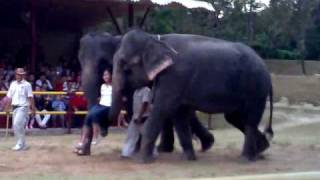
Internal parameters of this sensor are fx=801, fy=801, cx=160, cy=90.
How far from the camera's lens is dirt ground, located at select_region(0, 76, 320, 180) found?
37.4ft

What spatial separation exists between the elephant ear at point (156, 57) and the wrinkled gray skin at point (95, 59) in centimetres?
130

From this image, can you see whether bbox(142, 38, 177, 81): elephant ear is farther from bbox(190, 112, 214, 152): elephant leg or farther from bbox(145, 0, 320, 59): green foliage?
bbox(145, 0, 320, 59): green foliage

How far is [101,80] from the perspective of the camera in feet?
45.9

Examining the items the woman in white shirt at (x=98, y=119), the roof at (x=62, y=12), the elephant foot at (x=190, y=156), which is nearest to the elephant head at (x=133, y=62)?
the woman in white shirt at (x=98, y=119)

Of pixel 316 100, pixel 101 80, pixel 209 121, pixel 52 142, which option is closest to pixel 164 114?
pixel 101 80

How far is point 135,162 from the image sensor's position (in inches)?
497

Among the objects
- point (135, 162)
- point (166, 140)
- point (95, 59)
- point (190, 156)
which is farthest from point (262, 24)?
point (135, 162)

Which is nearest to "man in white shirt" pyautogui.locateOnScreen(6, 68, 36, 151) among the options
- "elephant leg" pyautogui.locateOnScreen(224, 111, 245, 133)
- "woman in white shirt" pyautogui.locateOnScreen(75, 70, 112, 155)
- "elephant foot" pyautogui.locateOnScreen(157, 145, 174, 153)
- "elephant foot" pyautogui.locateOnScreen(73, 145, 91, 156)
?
"woman in white shirt" pyautogui.locateOnScreen(75, 70, 112, 155)

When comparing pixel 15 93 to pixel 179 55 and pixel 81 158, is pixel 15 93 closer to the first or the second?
pixel 81 158

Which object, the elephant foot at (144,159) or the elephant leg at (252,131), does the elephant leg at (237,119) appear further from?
the elephant foot at (144,159)

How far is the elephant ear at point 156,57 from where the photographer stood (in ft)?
40.9

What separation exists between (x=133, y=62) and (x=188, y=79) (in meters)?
0.96

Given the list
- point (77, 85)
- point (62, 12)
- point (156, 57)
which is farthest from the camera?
point (62, 12)

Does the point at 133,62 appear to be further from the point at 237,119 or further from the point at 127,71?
the point at 237,119
